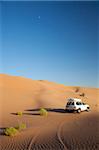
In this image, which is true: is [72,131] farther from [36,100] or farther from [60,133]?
[36,100]

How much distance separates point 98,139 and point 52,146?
230 centimetres

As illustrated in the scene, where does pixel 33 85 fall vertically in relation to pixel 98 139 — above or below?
above

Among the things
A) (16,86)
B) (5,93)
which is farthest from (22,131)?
(16,86)

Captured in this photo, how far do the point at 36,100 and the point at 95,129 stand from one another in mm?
24519

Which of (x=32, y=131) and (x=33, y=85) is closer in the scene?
(x=32, y=131)

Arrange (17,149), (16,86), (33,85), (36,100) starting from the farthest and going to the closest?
(33,85), (16,86), (36,100), (17,149)

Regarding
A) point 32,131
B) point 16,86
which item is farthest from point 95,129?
point 16,86

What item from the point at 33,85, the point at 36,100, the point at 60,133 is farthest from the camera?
the point at 33,85

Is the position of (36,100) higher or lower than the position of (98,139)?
higher

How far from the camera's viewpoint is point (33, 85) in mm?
59125

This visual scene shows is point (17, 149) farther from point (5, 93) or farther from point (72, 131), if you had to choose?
point (5, 93)

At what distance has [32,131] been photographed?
58.0ft

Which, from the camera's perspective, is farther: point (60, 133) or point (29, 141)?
point (60, 133)

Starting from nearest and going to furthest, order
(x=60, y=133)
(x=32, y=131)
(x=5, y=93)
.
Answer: (x=60, y=133) < (x=32, y=131) < (x=5, y=93)
